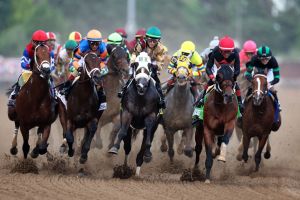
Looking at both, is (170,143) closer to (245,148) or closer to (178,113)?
(178,113)

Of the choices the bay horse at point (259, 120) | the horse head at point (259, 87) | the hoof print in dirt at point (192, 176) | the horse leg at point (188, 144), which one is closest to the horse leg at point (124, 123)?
the hoof print in dirt at point (192, 176)

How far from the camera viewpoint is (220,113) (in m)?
13.1

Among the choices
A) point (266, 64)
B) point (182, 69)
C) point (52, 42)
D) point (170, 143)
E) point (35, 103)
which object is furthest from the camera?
point (52, 42)

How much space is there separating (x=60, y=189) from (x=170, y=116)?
4.48 metres

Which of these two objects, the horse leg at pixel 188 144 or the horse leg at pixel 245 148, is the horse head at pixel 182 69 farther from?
the horse leg at pixel 245 148

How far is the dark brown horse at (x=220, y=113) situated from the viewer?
1274 centimetres

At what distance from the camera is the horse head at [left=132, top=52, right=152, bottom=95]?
12.8 meters

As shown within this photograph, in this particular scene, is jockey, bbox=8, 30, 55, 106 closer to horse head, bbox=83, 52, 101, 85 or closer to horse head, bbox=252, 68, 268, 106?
horse head, bbox=83, 52, 101, 85

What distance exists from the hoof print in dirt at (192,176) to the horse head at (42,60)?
113 inches

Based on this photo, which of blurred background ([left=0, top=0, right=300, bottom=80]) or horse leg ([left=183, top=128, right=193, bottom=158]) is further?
blurred background ([left=0, top=0, right=300, bottom=80])

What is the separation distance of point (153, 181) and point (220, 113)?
1.67 m

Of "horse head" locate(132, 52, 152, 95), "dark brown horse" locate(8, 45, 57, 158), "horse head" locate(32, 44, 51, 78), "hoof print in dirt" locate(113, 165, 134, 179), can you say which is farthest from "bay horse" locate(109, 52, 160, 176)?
"horse head" locate(32, 44, 51, 78)

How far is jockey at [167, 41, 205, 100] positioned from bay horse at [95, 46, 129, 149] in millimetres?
1098

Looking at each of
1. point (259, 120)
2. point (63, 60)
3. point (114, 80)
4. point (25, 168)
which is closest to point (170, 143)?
point (259, 120)
